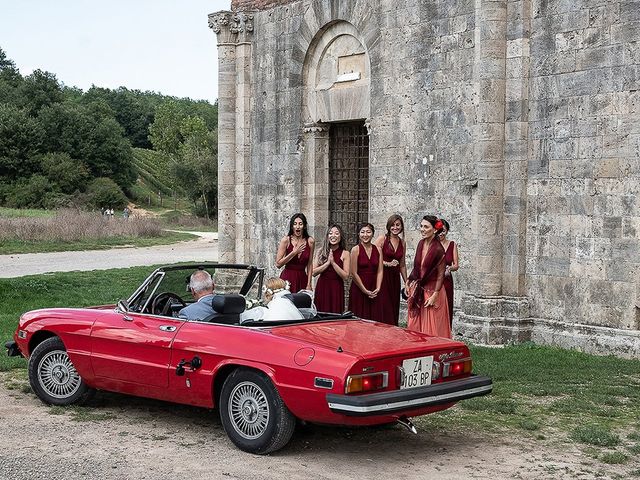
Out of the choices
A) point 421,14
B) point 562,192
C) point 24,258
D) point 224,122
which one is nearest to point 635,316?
point 562,192

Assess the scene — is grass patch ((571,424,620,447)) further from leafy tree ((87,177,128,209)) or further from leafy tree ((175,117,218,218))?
leafy tree ((87,177,128,209))

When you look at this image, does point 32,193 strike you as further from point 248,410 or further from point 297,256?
point 248,410

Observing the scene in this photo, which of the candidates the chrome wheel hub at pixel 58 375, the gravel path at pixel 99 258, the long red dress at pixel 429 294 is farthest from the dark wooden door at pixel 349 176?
the gravel path at pixel 99 258

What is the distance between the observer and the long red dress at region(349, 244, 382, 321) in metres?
11.8

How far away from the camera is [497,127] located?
13.4m

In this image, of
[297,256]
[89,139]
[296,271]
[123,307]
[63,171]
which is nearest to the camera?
[123,307]

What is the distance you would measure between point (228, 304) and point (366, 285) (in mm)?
4076

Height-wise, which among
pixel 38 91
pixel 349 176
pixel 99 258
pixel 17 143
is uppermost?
pixel 38 91

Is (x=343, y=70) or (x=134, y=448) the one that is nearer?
(x=134, y=448)

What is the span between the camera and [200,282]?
28.6 feet

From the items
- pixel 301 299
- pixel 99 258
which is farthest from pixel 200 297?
pixel 99 258

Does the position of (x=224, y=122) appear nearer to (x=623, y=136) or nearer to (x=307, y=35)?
(x=307, y=35)

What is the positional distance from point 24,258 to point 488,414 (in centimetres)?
2308

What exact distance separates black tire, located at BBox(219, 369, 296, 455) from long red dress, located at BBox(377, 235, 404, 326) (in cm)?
471
